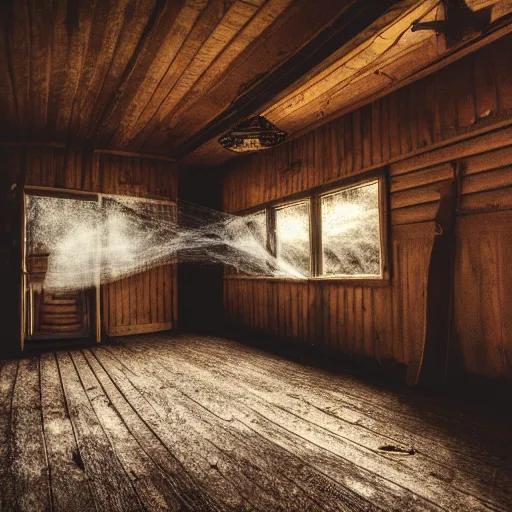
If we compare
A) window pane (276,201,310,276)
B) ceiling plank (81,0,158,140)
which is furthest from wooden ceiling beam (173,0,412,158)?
window pane (276,201,310,276)

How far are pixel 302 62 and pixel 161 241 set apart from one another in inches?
193

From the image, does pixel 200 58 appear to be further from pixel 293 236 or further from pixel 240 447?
pixel 240 447

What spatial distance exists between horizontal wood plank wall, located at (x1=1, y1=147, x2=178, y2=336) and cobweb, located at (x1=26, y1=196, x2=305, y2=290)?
25 centimetres

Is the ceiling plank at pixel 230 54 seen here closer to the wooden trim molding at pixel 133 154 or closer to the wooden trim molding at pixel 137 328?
the wooden trim molding at pixel 133 154

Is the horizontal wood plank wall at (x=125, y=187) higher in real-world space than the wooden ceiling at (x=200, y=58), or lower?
lower

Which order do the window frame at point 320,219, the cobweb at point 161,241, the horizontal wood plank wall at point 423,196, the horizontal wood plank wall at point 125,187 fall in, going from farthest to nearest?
1. the cobweb at point 161,241
2. the horizontal wood plank wall at point 125,187
3. the window frame at point 320,219
4. the horizontal wood plank wall at point 423,196

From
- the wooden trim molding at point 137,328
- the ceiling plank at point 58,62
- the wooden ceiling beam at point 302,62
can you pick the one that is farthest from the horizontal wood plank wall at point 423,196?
the ceiling plank at point 58,62

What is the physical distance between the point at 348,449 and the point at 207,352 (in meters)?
3.54

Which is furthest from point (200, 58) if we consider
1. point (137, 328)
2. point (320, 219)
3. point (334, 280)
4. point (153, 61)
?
point (137, 328)

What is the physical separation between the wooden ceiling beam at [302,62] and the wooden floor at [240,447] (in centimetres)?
343

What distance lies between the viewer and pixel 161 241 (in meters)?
7.58

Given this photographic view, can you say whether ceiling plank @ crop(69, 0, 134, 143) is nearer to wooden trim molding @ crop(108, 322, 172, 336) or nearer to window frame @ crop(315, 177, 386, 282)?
window frame @ crop(315, 177, 386, 282)

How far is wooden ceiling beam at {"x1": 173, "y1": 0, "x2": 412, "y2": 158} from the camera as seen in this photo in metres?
3.01

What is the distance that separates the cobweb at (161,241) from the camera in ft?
22.2
